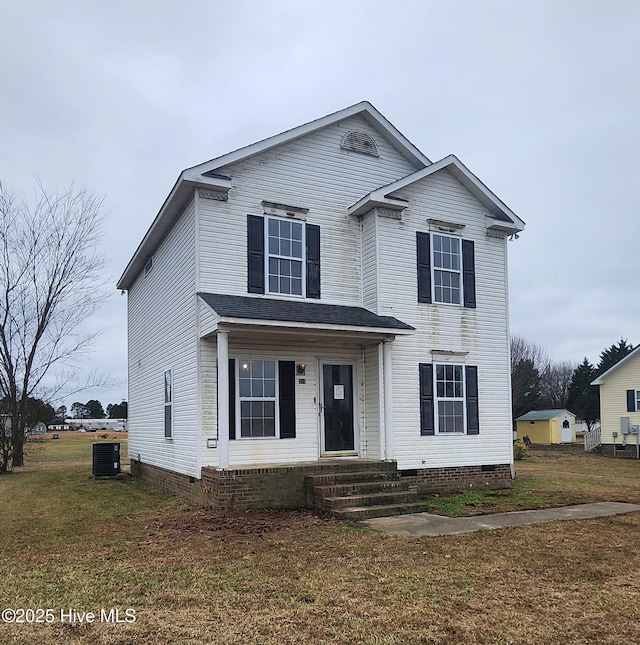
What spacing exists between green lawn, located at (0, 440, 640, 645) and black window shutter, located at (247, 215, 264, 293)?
14.1 ft

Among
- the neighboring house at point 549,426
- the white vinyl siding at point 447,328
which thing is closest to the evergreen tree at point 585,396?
the neighboring house at point 549,426

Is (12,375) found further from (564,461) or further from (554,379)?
(554,379)

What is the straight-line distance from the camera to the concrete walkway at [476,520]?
8852mm

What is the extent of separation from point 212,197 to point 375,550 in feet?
23.7

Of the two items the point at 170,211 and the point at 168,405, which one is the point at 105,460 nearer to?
the point at 168,405

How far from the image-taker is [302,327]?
1110 centimetres

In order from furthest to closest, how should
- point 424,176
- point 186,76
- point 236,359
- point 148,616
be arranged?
point 186,76 → point 424,176 → point 236,359 → point 148,616

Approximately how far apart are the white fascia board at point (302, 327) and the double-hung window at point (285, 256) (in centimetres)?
151

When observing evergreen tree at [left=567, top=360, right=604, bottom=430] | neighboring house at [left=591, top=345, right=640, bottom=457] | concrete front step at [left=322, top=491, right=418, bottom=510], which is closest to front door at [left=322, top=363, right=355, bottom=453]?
concrete front step at [left=322, top=491, right=418, bottom=510]

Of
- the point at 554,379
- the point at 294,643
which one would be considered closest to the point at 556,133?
the point at 294,643

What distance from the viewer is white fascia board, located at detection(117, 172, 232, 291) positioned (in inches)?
460

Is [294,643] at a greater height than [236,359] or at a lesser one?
lesser

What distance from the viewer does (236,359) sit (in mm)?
11656

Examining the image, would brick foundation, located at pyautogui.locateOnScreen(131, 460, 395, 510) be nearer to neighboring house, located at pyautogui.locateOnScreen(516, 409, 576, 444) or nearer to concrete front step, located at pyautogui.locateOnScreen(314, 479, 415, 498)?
concrete front step, located at pyautogui.locateOnScreen(314, 479, 415, 498)
